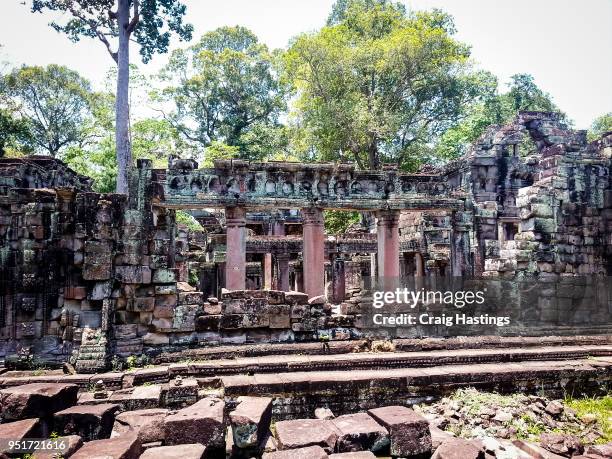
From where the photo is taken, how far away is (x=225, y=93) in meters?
31.0

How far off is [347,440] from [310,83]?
21972 mm

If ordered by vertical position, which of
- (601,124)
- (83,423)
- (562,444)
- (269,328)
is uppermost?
(601,124)

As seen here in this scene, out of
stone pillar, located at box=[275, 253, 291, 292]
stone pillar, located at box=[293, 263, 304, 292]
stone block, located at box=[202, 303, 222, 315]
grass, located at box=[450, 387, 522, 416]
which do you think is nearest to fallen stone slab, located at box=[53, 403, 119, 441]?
stone block, located at box=[202, 303, 222, 315]

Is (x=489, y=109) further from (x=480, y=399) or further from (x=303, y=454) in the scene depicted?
(x=303, y=454)

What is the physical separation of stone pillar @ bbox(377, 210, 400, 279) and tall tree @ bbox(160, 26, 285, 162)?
774 inches

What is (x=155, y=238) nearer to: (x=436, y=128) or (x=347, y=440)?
(x=347, y=440)

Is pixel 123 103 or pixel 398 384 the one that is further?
pixel 123 103

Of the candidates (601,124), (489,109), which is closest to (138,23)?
(489,109)

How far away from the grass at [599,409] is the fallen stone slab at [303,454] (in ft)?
10.5

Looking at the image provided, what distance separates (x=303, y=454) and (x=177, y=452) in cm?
104

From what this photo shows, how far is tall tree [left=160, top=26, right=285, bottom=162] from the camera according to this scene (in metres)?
30.5

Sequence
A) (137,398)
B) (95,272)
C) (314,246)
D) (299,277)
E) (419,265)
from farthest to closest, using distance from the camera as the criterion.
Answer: (299,277) < (419,265) < (314,246) < (95,272) < (137,398)

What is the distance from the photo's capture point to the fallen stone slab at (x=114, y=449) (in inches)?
131

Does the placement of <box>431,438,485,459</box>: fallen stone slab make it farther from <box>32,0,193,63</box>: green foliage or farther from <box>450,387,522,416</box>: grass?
<box>32,0,193,63</box>: green foliage
